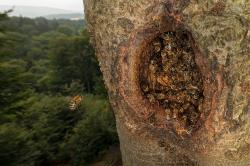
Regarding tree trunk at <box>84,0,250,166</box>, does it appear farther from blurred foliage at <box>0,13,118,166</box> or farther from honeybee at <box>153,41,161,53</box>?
blurred foliage at <box>0,13,118,166</box>

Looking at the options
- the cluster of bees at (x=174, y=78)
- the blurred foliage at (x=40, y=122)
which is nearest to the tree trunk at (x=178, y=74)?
the cluster of bees at (x=174, y=78)

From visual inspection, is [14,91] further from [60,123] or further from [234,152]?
[234,152]

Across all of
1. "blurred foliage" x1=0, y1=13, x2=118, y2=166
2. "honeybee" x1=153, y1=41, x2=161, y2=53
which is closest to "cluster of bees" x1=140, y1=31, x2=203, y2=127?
"honeybee" x1=153, y1=41, x2=161, y2=53

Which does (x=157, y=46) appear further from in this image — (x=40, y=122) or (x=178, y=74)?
(x=40, y=122)

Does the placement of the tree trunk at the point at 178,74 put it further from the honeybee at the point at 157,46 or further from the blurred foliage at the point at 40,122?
the blurred foliage at the point at 40,122

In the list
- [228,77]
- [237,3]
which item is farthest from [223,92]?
[237,3]

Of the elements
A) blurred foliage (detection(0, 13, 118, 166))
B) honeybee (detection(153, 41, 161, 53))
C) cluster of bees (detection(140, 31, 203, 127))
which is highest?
honeybee (detection(153, 41, 161, 53))

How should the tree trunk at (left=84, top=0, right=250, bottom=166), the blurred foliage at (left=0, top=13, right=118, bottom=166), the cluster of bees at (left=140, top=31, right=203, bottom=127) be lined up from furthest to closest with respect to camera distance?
the blurred foliage at (left=0, top=13, right=118, bottom=166)
the cluster of bees at (left=140, top=31, right=203, bottom=127)
the tree trunk at (left=84, top=0, right=250, bottom=166)

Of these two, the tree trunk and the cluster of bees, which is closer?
the tree trunk
